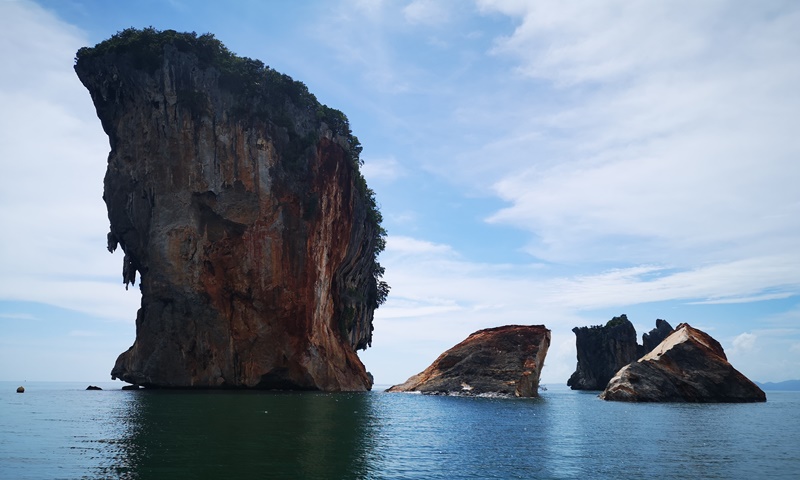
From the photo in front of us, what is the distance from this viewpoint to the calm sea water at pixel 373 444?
739 inches

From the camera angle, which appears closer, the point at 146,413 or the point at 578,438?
the point at 578,438

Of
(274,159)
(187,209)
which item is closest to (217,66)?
(274,159)

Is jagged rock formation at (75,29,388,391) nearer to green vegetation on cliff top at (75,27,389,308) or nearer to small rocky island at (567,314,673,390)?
green vegetation on cliff top at (75,27,389,308)

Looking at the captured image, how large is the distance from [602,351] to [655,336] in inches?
484

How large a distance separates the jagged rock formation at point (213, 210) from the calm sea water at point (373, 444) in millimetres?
23552

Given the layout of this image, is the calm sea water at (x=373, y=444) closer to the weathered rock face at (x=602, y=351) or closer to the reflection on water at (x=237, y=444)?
the reflection on water at (x=237, y=444)

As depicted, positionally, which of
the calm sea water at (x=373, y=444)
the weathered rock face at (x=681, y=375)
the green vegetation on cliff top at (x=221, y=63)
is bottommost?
the calm sea water at (x=373, y=444)

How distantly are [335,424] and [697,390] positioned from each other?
1625 inches

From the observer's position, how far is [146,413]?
34.0 meters

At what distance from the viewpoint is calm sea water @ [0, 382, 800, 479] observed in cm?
1877

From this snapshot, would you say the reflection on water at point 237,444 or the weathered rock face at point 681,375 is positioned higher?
the weathered rock face at point 681,375

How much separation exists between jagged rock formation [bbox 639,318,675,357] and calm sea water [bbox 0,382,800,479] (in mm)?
89636

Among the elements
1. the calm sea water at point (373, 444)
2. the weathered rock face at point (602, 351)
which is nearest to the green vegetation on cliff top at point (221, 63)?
the calm sea water at point (373, 444)

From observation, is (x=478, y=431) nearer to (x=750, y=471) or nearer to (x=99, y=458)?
(x=750, y=471)
